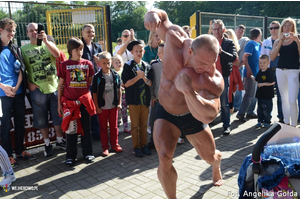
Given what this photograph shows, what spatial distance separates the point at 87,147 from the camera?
4.94 m

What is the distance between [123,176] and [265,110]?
3.93 m

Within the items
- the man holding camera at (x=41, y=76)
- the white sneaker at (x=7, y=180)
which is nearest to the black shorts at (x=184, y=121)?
the white sneaker at (x=7, y=180)

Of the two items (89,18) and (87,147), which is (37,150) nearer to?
(87,147)

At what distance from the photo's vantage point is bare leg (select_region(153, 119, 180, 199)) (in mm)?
2959

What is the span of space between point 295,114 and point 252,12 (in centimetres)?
3675

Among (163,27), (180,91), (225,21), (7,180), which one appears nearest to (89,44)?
(7,180)

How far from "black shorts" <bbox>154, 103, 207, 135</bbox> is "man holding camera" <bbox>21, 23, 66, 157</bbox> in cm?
273

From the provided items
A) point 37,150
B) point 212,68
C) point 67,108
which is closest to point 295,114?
point 212,68

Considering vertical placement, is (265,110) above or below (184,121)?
below

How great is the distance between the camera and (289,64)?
5922 mm

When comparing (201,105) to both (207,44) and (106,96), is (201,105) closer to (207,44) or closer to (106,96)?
(207,44)

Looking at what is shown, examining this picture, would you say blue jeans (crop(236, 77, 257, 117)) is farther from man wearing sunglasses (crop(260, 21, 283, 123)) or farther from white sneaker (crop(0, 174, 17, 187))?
white sneaker (crop(0, 174, 17, 187))

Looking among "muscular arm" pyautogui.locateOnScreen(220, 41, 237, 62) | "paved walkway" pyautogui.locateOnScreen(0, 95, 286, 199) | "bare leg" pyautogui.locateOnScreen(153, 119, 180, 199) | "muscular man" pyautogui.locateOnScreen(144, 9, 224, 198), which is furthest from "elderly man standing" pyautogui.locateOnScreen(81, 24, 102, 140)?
"bare leg" pyautogui.locateOnScreen(153, 119, 180, 199)

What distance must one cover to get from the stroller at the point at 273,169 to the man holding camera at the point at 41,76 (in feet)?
12.7
